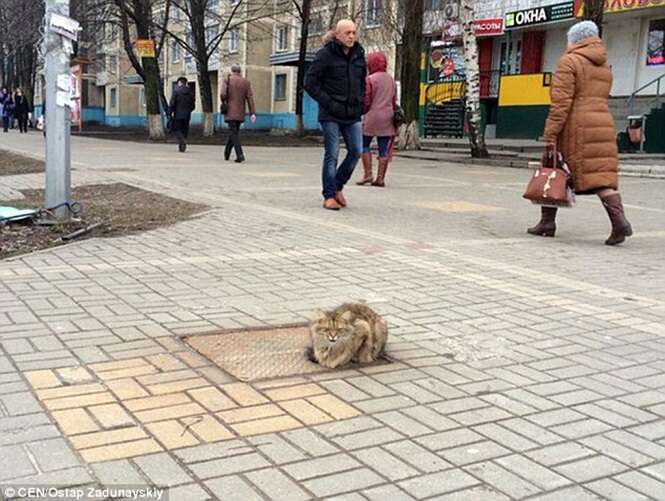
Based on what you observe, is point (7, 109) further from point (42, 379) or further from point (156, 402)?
point (156, 402)

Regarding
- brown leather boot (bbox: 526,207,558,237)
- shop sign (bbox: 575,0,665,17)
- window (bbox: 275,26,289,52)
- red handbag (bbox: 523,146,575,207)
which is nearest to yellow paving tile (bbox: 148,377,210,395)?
red handbag (bbox: 523,146,575,207)

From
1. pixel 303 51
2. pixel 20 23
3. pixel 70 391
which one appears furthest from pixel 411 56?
pixel 20 23

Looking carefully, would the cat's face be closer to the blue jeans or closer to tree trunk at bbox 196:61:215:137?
the blue jeans

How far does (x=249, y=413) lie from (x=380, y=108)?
961 centimetres

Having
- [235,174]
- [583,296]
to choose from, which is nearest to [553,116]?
[583,296]

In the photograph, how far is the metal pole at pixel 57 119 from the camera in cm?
757

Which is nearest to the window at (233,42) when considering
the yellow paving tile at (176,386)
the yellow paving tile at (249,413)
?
the yellow paving tile at (176,386)

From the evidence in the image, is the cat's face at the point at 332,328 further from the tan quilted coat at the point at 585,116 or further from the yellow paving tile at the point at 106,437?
the tan quilted coat at the point at 585,116

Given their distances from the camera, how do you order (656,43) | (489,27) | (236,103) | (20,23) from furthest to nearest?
1. (20,23)
2. (489,27)
3. (656,43)
4. (236,103)

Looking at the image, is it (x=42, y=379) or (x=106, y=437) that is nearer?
(x=106, y=437)

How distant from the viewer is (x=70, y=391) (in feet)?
11.4

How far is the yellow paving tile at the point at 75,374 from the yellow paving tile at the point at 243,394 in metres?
0.66

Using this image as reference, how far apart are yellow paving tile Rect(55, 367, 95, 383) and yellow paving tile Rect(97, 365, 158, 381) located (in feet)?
0.19

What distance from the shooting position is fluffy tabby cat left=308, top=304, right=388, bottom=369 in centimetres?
391
